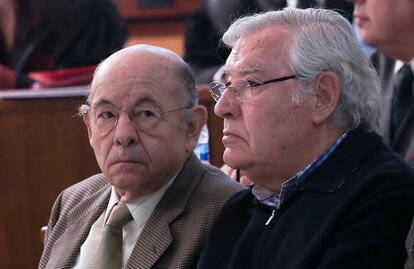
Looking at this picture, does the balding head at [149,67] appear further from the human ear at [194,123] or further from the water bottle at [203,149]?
the water bottle at [203,149]

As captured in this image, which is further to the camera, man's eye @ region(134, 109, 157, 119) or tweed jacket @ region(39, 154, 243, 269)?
man's eye @ region(134, 109, 157, 119)

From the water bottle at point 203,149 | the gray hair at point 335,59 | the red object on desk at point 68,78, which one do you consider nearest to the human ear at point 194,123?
the gray hair at point 335,59

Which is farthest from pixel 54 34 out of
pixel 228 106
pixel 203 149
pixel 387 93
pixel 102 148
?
pixel 228 106

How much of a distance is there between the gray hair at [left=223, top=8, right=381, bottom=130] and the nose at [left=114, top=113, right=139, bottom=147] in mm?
473

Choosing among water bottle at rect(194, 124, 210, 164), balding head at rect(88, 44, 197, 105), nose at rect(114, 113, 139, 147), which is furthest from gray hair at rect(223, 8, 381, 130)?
water bottle at rect(194, 124, 210, 164)

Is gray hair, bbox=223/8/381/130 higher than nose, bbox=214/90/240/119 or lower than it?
higher

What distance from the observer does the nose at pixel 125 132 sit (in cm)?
244

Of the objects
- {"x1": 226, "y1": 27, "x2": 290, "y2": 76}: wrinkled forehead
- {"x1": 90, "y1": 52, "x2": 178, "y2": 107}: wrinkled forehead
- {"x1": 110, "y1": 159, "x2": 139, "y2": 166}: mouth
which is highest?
{"x1": 226, "y1": 27, "x2": 290, "y2": 76}: wrinkled forehead

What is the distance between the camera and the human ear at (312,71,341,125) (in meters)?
2.10

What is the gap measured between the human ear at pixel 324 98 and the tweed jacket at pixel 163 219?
42 cm

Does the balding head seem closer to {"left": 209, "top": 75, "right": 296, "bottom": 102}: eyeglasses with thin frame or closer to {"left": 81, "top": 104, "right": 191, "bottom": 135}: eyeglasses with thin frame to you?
{"left": 81, "top": 104, "right": 191, "bottom": 135}: eyeglasses with thin frame

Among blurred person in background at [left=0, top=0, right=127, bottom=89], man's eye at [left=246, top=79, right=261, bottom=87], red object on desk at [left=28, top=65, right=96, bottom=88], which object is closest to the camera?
man's eye at [left=246, top=79, right=261, bottom=87]

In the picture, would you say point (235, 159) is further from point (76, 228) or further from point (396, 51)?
point (396, 51)

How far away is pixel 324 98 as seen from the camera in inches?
82.9
